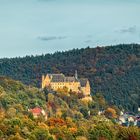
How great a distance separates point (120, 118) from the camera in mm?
129875

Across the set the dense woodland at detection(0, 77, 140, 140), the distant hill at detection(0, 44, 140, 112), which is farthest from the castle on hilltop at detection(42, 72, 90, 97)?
the distant hill at detection(0, 44, 140, 112)

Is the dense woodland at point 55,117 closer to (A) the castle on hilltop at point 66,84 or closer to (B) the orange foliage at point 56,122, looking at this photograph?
(B) the orange foliage at point 56,122

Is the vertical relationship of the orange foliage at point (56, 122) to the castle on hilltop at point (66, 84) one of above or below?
below

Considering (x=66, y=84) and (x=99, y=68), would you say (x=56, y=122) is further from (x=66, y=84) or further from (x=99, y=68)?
(x=99, y=68)

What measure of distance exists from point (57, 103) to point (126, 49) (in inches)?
2610

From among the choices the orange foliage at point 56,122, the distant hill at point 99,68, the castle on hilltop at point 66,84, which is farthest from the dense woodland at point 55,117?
the distant hill at point 99,68

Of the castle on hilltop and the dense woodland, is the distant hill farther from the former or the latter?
the dense woodland

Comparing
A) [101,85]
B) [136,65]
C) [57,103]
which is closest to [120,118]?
[57,103]

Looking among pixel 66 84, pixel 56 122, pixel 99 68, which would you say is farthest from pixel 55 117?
pixel 99 68

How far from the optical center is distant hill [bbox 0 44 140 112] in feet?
513

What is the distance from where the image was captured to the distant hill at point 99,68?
156 meters

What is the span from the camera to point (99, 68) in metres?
172

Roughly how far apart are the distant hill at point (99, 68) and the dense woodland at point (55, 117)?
46.4 ft

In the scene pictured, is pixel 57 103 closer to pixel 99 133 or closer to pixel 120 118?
pixel 120 118
